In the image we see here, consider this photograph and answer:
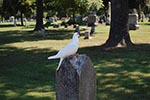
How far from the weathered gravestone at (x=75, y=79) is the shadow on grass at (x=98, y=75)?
4144 mm

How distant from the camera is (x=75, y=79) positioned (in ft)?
15.5

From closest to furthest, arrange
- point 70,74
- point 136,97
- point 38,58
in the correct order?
point 70,74, point 136,97, point 38,58

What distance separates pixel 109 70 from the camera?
12805 mm

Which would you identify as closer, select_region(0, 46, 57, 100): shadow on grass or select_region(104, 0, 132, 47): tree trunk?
select_region(0, 46, 57, 100): shadow on grass

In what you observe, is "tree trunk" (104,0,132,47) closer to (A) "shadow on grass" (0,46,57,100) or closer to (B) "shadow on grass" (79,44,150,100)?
(B) "shadow on grass" (79,44,150,100)

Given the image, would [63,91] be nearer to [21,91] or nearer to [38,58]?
[21,91]

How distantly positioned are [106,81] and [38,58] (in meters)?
5.64

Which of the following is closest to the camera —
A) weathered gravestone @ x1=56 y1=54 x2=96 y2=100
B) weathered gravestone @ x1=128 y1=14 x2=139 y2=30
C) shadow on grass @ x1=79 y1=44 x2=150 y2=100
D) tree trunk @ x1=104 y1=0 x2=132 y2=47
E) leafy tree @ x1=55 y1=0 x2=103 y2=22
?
weathered gravestone @ x1=56 y1=54 x2=96 y2=100

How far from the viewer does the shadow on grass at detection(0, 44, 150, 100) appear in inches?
374

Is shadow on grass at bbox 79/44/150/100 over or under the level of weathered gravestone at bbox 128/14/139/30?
under

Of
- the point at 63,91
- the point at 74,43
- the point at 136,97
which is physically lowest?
the point at 136,97

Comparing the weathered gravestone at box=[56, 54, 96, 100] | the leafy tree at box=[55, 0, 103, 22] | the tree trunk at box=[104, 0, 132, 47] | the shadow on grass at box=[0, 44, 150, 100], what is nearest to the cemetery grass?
the shadow on grass at box=[0, 44, 150, 100]

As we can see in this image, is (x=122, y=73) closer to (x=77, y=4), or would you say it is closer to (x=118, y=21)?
(x=118, y=21)

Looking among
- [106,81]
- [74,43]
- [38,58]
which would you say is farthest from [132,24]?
[74,43]
